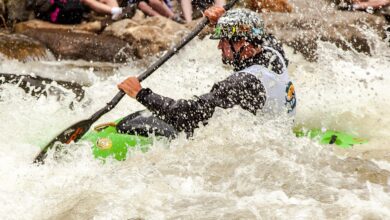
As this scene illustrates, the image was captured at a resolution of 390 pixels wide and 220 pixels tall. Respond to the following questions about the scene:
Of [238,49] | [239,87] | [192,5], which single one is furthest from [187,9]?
[239,87]

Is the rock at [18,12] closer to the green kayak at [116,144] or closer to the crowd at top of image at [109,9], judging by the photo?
the crowd at top of image at [109,9]

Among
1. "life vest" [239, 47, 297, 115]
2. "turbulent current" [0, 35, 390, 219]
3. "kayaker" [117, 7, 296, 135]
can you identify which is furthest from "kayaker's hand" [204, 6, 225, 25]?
"turbulent current" [0, 35, 390, 219]

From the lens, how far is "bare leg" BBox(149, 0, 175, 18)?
33.0 feet

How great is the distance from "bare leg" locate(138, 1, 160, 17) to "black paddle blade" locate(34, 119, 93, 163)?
5413 millimetres

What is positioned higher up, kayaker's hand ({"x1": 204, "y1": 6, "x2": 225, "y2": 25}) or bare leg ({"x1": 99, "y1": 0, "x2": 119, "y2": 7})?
kayaker's hand ({"x1": 204, "y1": 6, "x2": 225, "y2": 25})

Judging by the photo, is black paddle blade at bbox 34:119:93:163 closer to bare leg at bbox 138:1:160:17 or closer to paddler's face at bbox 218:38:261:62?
paddler's face at bbox 218:38:261:62

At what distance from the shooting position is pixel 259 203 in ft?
12.6

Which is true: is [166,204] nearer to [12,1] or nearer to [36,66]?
[36,66]

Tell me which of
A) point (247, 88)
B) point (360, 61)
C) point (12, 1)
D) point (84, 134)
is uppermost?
point (247, 88)

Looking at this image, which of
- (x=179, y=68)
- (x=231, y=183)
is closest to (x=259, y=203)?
(x=231, y=183)

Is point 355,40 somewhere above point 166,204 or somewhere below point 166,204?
below

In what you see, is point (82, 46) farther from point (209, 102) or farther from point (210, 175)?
point (210, 175)

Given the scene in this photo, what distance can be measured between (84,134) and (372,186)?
2204mm

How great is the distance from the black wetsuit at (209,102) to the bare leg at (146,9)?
5.78 metres
